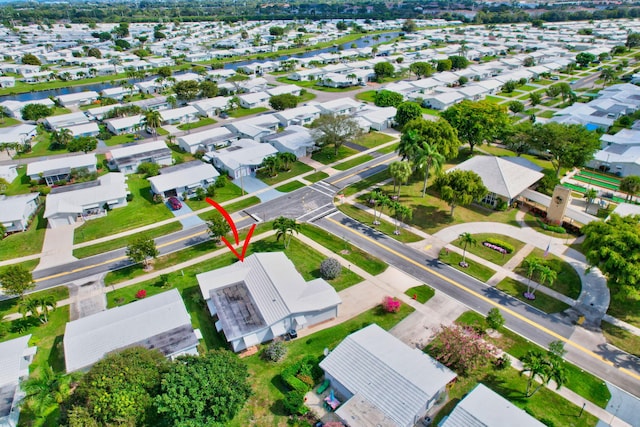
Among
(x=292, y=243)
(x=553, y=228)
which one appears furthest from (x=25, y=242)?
(x=553, y=228)

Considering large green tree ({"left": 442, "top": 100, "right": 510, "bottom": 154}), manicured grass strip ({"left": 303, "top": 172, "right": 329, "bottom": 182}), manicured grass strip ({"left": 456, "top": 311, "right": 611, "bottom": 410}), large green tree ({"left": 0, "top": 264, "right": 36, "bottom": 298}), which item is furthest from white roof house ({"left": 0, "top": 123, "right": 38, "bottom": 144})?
manicured grass strip ({"left": 456, "top": 311, "right": 611, "bottom": 410})

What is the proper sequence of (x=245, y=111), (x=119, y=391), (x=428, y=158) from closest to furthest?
(x=119, y=391) → (x=428, y=158) → (x=245, y=111)

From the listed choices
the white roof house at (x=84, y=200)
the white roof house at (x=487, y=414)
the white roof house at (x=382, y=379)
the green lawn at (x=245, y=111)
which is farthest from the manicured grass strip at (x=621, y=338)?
the green lawn at (x=245, y=111)

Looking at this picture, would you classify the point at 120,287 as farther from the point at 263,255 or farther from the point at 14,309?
the point at 263,255

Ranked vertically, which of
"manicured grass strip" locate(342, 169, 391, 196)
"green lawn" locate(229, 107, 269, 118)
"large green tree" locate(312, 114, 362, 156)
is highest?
"large green tree" locate(312, 114, 362, 156)

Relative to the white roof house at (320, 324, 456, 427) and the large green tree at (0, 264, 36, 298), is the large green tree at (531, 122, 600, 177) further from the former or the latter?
the large green tree at (0, 264, 36, 298)

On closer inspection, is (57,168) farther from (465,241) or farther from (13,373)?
(465,241)
